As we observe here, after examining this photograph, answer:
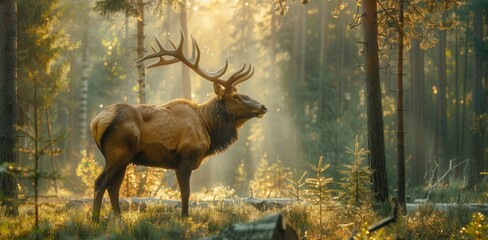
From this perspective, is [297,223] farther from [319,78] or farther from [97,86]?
[97,86]

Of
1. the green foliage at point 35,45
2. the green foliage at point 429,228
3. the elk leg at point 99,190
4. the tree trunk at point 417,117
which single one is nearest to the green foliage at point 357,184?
the green foliage at point 429,228

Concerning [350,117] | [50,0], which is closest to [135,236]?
[50,0]

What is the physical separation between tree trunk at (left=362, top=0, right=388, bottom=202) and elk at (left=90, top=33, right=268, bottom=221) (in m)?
2.04

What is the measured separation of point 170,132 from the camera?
1152cm

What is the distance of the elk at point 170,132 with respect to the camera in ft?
35.9

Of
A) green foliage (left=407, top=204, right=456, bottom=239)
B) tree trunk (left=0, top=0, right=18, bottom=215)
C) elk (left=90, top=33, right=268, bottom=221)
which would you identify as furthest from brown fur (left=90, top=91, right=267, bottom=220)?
green foliage (left=407, top=204, right=456, bottom=239)

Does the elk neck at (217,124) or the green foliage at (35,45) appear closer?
the elk neck at (217,124)

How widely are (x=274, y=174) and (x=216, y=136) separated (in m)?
12.0

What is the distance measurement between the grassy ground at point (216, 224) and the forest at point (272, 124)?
0.13 ft

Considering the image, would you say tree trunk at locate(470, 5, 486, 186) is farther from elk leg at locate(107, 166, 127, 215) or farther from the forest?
elk leg at locate(107, 166, 127, 215)

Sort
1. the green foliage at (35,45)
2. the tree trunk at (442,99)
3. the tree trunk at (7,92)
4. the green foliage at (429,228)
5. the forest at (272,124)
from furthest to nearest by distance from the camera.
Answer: the tree trunk at (442,99), the green foliage at (35,45), the tree trunk at (7,92), the forest at (272,124), the green foliage at (429,228)

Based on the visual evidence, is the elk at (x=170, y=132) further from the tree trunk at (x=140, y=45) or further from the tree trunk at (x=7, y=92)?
the tree trunk at (x=140, y=45)

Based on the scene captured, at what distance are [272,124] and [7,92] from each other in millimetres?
29480

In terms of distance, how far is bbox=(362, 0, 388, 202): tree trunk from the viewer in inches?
485
